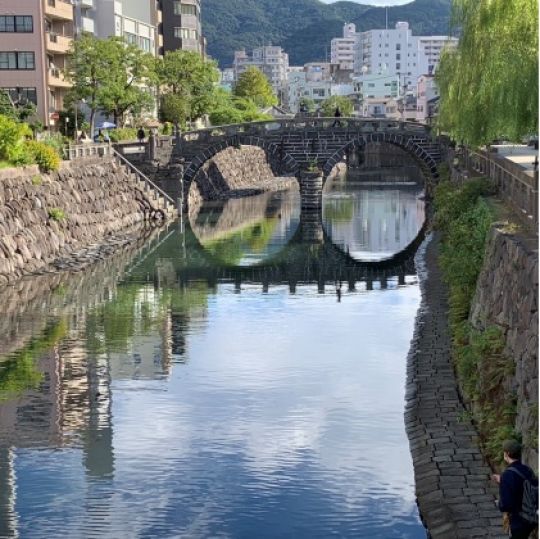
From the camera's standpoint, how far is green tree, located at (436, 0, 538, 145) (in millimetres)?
26438

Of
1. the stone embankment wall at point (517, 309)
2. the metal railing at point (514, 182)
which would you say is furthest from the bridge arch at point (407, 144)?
the stone embankment wall at point (517, 309)

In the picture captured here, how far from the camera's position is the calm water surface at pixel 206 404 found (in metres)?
17.0

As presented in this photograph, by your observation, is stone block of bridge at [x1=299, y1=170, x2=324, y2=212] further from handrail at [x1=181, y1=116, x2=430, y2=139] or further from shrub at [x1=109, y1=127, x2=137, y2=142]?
shrub at [x1=109, y1=127, x2=137, y2=142]

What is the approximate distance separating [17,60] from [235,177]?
81.8 feet

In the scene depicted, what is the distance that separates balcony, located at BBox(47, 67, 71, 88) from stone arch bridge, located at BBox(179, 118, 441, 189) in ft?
33.0

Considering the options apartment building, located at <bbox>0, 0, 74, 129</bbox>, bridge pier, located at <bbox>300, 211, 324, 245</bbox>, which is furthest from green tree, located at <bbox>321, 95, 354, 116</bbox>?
bridge pier, located at <bbox>300, 211, 324, 245</bbox>

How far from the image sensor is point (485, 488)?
16.0 metres

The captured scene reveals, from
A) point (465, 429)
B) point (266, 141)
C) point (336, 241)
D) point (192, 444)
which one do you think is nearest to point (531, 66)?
point (465, 429)

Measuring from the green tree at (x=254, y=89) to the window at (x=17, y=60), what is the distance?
59006 mm

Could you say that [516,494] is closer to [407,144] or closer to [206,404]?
[206,404]

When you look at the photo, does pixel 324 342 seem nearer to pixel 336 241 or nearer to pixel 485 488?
pixel 485 488

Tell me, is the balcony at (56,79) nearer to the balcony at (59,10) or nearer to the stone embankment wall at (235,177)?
the balcony at (59,10)

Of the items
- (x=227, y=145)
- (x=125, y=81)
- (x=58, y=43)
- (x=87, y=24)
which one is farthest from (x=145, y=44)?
(x=227, y=145)

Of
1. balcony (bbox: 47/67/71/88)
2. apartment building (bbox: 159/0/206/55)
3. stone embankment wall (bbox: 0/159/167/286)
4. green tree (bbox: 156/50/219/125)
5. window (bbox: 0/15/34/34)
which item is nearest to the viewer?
stone embankment wall (bbox: 0/159/167/286)
